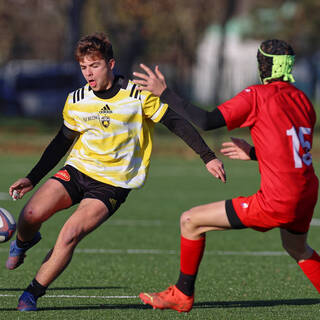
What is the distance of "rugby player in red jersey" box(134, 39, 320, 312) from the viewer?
640 centimetres

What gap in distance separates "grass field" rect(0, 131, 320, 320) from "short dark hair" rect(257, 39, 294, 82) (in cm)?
196

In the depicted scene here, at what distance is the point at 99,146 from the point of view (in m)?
7.49

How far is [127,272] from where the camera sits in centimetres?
955

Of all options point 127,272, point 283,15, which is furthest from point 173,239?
point 283,15

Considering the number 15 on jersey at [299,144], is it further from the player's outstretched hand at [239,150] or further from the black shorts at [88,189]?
the black shorts at [88,189]

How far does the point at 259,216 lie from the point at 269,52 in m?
1.22

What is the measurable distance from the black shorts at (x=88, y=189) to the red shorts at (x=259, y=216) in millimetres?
1116

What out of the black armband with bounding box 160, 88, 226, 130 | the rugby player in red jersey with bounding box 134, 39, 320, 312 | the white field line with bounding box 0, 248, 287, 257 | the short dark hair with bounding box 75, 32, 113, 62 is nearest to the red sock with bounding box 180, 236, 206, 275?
the rugby player in red jersey with bounding box 134, 39, 320, 312

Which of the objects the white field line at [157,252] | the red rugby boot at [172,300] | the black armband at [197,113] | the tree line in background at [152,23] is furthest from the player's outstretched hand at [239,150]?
the tree line in background at [152,23]

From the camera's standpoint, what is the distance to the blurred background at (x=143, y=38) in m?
38.5

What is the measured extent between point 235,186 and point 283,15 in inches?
1545

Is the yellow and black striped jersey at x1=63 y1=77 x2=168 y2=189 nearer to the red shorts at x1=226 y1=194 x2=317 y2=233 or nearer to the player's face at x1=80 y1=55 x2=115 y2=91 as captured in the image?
the player's face at x1=80 y1=55 x2=115 y2=91

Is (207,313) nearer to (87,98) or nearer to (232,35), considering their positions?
(87,98)

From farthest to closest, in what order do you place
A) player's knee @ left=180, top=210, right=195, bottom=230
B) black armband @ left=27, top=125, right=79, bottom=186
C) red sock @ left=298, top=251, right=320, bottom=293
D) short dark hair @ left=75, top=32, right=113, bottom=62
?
black armband @ left=27, top=125, right=79, bottom=186 < short dark hair @ left=75, top=32, right=113, bottom=62 < red sock @ left=298, top=251, right=320, bottom=293 < player's knee @ left=180, top=210, right=195, bottom=230
